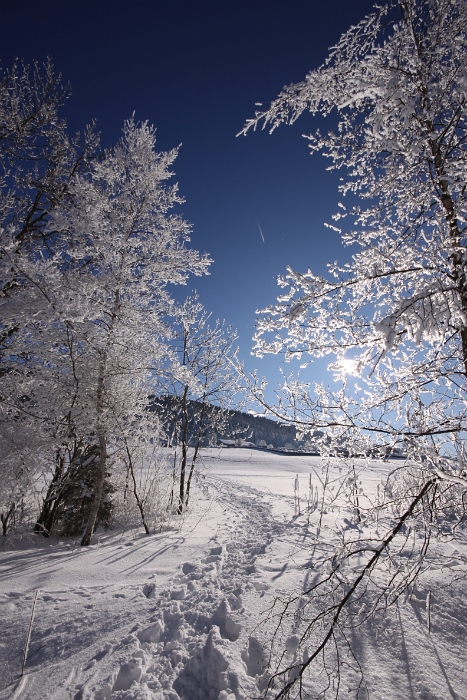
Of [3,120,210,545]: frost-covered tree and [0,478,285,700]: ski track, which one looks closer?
[0,478,285,700]: ski track

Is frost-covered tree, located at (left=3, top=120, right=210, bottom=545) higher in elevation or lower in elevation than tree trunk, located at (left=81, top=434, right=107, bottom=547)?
higher

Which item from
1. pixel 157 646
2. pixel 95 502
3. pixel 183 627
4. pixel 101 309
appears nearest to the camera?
pixel 157 646

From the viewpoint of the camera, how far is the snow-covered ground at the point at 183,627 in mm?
1966

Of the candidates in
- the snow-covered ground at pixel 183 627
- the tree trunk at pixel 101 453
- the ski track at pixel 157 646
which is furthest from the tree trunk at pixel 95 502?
the ski track at pixel 157 646

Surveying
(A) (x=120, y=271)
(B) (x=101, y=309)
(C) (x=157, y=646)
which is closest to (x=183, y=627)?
(C) (x=157, y=646)

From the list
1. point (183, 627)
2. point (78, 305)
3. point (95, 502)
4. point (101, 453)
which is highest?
point (78, 305)

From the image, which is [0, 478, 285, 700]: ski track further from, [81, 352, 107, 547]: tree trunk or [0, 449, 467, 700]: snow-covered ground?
[81, 352, 107, 547]: tree trunk

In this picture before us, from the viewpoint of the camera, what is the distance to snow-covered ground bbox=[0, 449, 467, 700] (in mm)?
1966

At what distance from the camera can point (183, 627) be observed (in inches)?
103

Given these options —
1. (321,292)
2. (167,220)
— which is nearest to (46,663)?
(321,292)

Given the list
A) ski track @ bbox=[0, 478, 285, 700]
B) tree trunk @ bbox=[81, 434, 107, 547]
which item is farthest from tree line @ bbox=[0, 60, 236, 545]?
ski track @ bbox=[0, 478, 285, 700]

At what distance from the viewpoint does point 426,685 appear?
1877 mm

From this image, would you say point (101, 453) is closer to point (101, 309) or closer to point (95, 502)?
point (95, 502)

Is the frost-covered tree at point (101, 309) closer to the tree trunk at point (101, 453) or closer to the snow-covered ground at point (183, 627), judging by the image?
the tree trunk at point (101, 453)
